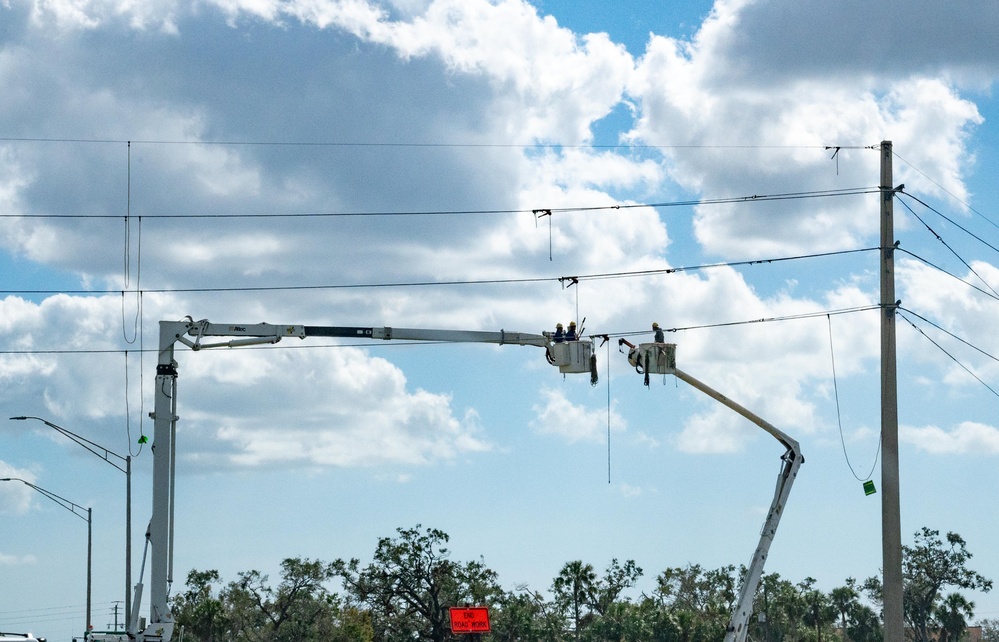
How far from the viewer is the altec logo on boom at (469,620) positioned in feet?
242

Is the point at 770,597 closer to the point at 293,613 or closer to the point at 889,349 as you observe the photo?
the point at 293,613

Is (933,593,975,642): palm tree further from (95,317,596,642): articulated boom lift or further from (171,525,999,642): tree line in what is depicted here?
Result: (95,317,596,642): articulated boom lift

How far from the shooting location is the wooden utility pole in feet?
102

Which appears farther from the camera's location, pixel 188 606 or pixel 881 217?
pixel 188 606

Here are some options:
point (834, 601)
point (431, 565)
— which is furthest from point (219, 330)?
point (834, 601)

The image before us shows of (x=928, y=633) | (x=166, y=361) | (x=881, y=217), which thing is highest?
(x=881, y=217)

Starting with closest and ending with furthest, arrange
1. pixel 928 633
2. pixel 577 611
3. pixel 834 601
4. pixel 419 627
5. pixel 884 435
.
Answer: pixel 884 435
pixel 419 627
pixel 577 611
pixel 834 601
pixel 928 633

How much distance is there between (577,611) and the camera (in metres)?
90.8

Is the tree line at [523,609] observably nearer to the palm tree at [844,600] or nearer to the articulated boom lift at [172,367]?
the palm tree at [844,600]

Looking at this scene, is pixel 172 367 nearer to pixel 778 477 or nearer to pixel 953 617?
pixel 778 477

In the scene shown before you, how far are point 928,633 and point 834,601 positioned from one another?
1349 centimetres

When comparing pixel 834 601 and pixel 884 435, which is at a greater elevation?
pixel 884 435

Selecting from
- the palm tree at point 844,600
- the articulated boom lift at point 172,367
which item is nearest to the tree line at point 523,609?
the palm tree at point 844,600

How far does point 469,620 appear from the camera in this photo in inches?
2916
